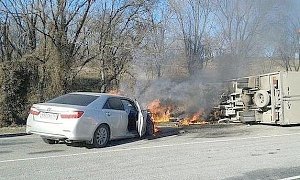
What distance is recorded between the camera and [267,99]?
54.0 ft

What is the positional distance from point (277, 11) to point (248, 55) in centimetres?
471

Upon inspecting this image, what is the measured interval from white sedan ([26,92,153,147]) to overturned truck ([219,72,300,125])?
253 inches

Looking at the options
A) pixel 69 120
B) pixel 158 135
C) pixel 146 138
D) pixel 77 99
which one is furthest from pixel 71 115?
pixel 158 135

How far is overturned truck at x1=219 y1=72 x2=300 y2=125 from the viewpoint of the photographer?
53.1 ft

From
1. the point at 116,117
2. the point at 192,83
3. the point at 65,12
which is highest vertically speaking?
the point at 65,12

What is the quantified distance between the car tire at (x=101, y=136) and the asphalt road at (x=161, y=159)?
0.21m

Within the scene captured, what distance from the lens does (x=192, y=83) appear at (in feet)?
63.8

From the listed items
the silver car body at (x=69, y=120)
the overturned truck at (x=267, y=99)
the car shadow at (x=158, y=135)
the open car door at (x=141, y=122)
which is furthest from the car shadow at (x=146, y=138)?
the overturned truck at (x=267, y=99)

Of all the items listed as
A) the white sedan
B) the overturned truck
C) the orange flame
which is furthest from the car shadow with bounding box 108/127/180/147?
the overturned truck

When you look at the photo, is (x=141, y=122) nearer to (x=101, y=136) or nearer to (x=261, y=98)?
(x=101, y=136)

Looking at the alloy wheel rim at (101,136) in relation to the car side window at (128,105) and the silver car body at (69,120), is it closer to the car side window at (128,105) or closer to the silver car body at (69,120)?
the silver car body at (69,120)

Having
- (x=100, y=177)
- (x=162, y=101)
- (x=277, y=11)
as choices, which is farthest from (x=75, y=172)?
(x=277, y=11)

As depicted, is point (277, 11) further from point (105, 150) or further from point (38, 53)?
point (105, 150)

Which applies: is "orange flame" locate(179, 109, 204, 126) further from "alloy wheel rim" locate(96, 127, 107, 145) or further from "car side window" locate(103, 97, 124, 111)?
"alloy wheel rim" locate(96, 127, 107, 145)
